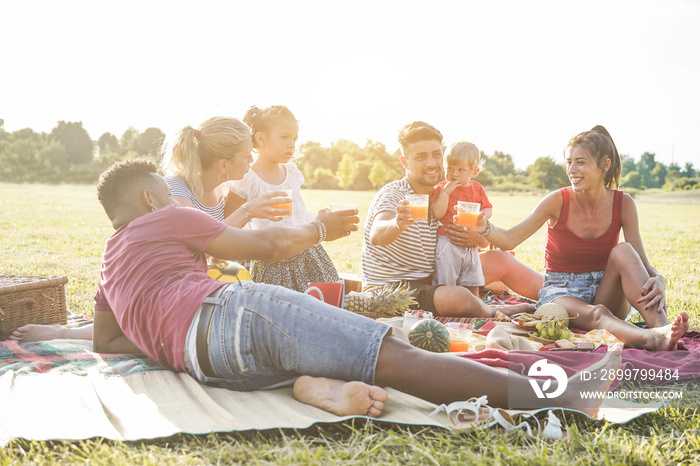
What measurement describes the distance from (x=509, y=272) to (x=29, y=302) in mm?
4582

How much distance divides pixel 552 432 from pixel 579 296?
2.56 m

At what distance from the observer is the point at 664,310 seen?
14.0 feet

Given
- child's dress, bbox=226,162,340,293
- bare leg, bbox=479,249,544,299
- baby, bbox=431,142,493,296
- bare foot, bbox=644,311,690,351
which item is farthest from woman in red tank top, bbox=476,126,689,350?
child's dress, bbox=226,162,340,293

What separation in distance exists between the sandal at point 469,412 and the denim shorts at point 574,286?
8.16ft

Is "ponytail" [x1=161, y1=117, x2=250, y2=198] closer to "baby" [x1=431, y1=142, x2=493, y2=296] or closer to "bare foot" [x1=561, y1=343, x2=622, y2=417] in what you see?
"baby" [x1=431, y1=142, x2=493, y2=296]

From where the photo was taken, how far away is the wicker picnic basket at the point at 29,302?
414 centimetres

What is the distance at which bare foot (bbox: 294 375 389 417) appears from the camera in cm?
269

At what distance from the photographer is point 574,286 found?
16.2 feet

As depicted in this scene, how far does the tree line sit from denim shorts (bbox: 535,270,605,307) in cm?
4892

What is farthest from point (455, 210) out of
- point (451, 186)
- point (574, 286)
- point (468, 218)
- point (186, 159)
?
point (186, 159)

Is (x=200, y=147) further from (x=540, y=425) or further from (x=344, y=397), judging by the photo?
(x=540, y=425)

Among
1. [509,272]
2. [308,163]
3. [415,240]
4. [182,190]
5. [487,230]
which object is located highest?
[308,163]

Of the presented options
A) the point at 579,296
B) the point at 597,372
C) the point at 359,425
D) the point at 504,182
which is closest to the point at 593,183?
the point at 579,296

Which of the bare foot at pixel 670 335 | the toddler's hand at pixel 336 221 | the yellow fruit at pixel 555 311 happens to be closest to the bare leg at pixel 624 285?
the bare foot at pixel 670 335
